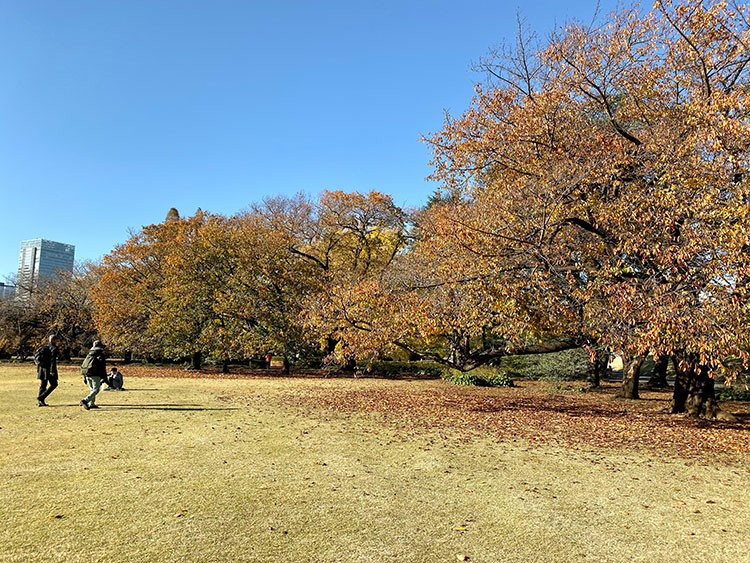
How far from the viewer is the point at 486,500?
5.54m

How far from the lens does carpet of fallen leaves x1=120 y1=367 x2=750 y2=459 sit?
31.5 ft

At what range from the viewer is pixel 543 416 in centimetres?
1296

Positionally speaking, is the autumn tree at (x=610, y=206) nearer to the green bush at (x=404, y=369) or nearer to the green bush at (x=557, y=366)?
the green bush at (x=557, y=366)

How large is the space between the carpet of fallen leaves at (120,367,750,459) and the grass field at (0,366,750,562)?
1.53ft

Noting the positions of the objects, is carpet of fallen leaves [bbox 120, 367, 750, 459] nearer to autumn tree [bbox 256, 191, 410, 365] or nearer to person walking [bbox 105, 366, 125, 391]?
person walking [bbox 105, 366, 125, 391]

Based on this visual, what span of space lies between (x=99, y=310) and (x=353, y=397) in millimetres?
18330

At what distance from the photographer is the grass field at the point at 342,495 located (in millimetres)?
4211

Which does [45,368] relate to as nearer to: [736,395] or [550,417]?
[550,417]

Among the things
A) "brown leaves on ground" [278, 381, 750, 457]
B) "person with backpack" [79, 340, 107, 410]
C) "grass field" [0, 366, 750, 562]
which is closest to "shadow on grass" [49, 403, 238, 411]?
"person with backpack" [79, 340, 107, 410]

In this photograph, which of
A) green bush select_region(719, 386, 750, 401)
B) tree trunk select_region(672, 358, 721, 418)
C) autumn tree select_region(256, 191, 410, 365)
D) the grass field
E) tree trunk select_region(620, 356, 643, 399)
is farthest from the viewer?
autumn tree select_region(256, 191, 410, 365)

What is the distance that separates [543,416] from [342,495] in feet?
29.5

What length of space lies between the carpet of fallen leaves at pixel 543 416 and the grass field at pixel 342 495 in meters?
0.47

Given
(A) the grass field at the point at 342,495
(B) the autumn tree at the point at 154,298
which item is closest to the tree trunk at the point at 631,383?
(A) the grass field at the point at 342,495

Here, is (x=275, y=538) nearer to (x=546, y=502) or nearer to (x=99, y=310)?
(x=546, y=502)
